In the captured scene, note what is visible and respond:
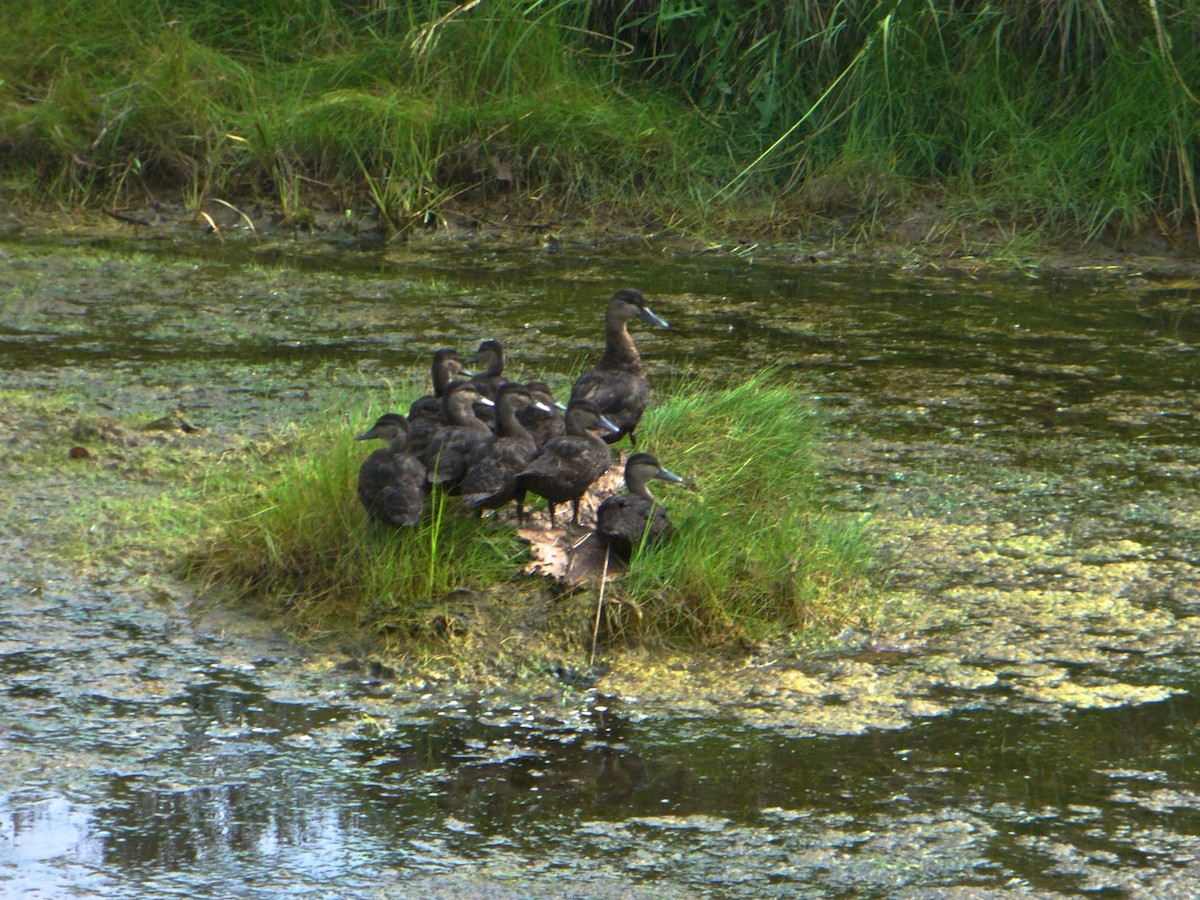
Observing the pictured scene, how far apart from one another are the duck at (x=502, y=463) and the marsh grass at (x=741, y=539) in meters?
0.40

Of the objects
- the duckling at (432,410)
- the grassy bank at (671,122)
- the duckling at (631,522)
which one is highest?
the grassy bank at (671,122)

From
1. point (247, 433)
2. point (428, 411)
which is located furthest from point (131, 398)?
point (428, 411)

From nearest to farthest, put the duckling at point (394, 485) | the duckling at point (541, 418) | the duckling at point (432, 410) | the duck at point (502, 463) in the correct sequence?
the duckling at point (394, 485), the duck at point (502, 463), the duckling at point (432, 410), the duckling at point (541, 418)

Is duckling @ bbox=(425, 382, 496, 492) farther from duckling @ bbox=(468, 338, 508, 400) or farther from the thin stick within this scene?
the thin stick

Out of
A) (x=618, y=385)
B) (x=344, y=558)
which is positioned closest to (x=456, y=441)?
(x=344, y=558)

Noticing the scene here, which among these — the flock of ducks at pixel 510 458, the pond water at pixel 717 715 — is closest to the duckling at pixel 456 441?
the flock of ducks at pixel 510 458

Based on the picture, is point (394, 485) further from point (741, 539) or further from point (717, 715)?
point (717, 715)

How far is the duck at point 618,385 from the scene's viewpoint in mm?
5438

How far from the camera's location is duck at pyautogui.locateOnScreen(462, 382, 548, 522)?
4645mm

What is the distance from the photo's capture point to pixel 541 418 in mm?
5324

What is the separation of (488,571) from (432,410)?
89 cm

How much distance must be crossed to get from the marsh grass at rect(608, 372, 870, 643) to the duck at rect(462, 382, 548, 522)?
40 centimetres

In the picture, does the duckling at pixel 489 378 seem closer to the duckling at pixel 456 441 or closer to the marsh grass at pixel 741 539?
the duckling at pixel 456 441

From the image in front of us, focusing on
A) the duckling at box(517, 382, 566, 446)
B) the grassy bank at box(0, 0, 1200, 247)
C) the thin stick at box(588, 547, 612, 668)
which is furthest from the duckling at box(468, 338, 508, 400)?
the grassy bank at box(0, 0, 1200, 247)
